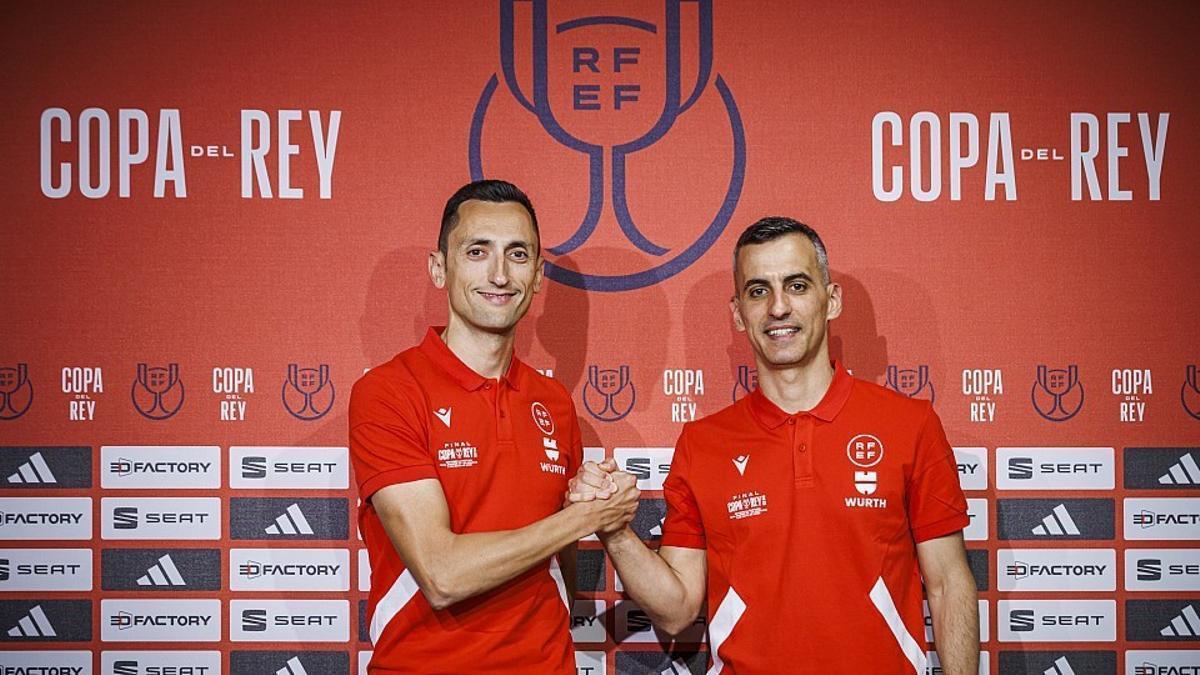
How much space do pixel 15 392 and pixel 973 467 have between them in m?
2.42

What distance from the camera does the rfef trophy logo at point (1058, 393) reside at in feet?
7.78

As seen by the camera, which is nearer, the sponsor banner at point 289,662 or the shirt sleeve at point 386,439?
the shirt sleeve at point 386,439

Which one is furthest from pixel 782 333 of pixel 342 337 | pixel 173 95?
pixel 173 95

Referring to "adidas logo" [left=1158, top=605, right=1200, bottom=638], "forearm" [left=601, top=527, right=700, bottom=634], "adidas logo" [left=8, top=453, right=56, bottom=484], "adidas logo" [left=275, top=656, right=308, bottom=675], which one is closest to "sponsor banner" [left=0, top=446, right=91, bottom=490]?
"adidas logo" [left=8, top=453, right=56, bottom=484]

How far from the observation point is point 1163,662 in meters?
2.36

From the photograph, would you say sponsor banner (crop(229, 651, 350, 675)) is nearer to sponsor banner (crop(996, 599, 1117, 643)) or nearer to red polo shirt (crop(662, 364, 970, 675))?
red polo shirt (crop(662, 364, 970, 675))

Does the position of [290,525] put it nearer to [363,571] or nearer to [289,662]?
[363,571]

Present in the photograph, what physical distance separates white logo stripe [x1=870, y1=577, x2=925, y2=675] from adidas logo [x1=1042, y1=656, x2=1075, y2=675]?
2.37 feet

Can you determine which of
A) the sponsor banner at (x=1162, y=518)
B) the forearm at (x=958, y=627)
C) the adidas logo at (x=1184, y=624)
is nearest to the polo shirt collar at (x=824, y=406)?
the forearm at (x=958, y=627)

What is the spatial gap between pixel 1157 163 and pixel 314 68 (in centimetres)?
218

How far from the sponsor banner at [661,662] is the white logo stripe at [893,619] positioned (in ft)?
2.03

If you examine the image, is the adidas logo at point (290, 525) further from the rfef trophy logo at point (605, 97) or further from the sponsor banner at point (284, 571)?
the rfef trophy logo at point (605, 97)

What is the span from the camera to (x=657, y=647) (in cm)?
236

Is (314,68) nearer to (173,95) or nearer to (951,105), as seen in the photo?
(173,95)
